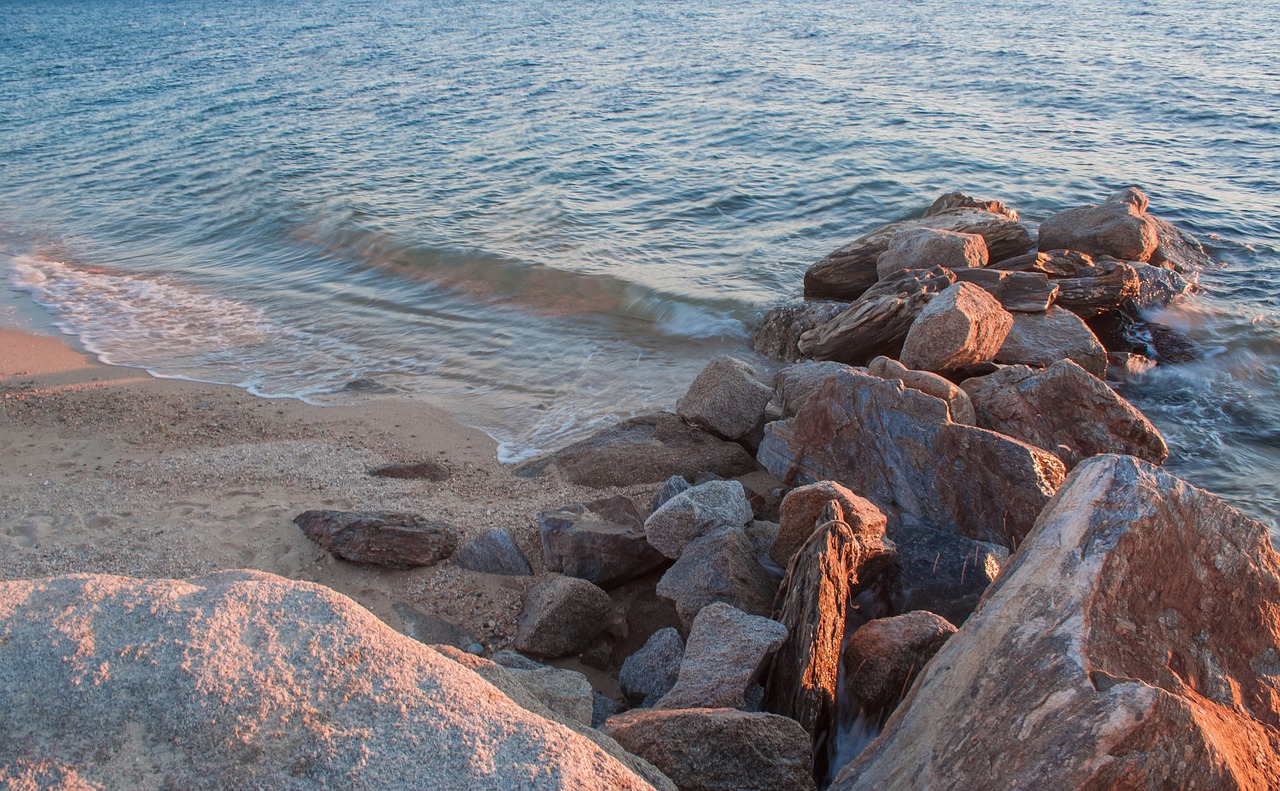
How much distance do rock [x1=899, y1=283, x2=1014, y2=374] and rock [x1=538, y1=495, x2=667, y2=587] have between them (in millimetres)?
2811

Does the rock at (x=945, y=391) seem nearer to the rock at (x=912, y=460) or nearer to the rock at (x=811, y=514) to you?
the rock at (x=912, y=460)

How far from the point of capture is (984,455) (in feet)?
15.3

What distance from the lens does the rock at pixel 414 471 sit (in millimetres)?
6258

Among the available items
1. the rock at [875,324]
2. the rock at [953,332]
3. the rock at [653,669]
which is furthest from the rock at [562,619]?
the rock at [875,324]

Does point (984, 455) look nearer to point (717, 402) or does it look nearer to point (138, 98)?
point (717, 402)

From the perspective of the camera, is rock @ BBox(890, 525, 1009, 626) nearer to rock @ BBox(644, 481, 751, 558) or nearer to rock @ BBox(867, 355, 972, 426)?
rock @ BBox(644, 481, 751, 558)

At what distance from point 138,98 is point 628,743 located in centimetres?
2683

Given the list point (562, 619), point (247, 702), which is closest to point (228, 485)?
point (562, 619)

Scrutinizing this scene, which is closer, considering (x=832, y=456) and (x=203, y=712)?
(x=203, y=712)

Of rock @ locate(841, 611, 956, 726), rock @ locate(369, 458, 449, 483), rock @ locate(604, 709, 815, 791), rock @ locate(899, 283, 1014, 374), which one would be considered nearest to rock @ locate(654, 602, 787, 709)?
rock @ locate(841, 611, 956, 726)

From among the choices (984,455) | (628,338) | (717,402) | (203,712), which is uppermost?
(203,712)

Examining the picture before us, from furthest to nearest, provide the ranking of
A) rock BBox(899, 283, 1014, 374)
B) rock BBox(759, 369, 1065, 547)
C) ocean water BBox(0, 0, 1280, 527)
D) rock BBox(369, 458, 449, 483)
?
ocean water BBox(0, 0, 1280, 527)
rock BBox(899, 283, 1014, 374)
rock BBox(369, 458, 449, 483)
rock BBox(759, 369, 1065, 547)

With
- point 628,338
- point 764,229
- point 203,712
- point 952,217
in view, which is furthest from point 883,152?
point 203,712

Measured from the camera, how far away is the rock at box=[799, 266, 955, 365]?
7.44 meters
